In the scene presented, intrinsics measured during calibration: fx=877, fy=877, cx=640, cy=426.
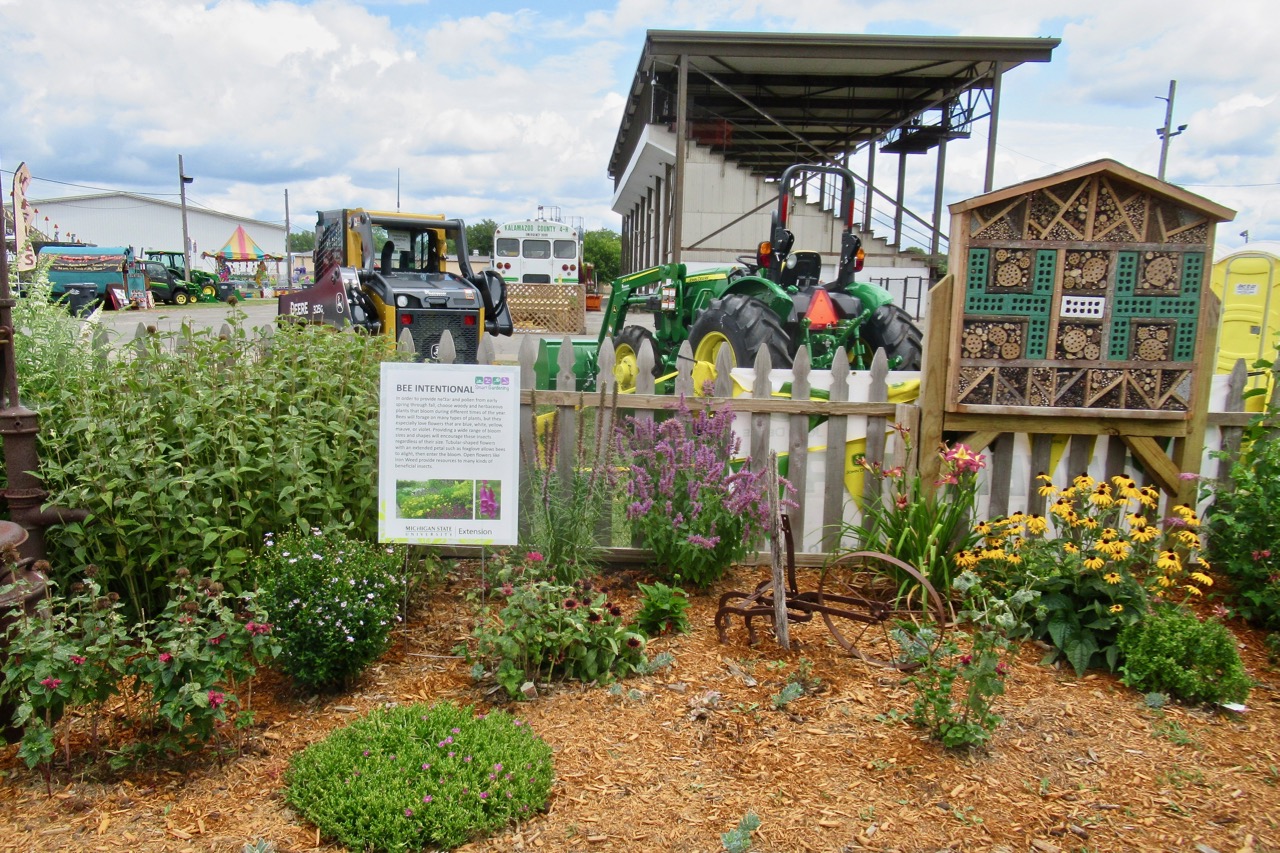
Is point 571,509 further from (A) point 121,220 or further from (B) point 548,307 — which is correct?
(A) point 121,220

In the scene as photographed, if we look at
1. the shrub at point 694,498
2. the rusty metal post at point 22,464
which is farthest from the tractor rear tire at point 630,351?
the rusty metal post at point 22,464

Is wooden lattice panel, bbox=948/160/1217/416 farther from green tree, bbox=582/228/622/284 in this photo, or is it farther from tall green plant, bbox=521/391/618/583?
green tree, bbox=582/228/622/284

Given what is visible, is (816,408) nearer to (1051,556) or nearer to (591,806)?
(1051,556)

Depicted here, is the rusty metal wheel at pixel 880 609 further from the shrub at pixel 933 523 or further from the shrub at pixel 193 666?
the shrub at pixel 193 666

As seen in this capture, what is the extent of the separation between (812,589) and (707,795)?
6.32 ft

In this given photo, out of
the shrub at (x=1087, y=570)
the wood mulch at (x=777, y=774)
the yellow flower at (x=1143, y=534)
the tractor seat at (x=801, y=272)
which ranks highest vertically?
the tractor seat at (x=801, y=272)

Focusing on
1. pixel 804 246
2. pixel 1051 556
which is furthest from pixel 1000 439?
pixel 804 246

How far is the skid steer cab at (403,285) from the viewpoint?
1143 cm

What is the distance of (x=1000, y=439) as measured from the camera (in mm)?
4660

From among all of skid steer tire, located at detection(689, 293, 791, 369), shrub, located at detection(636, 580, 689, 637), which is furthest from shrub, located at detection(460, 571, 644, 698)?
skid steer tire, located at detection(689, 293, 791, 369)

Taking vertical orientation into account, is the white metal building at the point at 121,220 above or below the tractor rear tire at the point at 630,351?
above

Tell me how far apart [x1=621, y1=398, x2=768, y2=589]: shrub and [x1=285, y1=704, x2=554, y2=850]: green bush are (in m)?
1.41

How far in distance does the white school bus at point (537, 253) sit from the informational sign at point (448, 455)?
1053 inches

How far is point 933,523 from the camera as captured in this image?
423 cm
